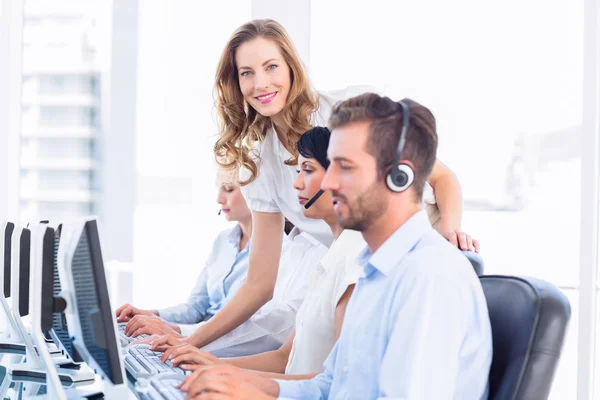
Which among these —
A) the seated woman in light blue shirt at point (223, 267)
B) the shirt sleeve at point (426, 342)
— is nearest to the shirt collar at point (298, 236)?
the seated woman in light blue shirt at point (223, 267)

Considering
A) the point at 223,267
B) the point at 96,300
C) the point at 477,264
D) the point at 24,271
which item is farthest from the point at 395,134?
the point at 223,267

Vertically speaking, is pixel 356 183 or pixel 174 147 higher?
pixel 174 147

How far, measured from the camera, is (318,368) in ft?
4.75

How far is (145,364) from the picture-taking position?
1423 millimetres

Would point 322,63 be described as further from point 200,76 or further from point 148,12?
point 148,12

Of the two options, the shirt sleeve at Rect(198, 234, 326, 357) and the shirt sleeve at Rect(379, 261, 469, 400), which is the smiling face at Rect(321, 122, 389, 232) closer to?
the shirt sleeve at Rect(379, 261, 469, 400)

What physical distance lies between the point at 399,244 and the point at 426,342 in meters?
0.18

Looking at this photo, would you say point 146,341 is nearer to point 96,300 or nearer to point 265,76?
point 96,300

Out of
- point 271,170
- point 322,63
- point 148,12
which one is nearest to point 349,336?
point 271,170

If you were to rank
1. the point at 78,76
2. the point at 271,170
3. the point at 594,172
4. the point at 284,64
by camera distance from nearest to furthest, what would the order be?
the point at 284,64 < the point at 271,170 < the point at 594,172 < the point at 78,76

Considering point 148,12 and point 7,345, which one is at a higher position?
point 148,12

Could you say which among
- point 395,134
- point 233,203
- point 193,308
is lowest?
point 193,308

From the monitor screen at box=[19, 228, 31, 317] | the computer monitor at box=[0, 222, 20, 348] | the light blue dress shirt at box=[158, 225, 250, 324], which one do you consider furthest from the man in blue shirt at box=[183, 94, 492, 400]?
the light blue dress shirt at box=[158, 225, 250, 324]

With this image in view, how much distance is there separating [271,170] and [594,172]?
1.72m
